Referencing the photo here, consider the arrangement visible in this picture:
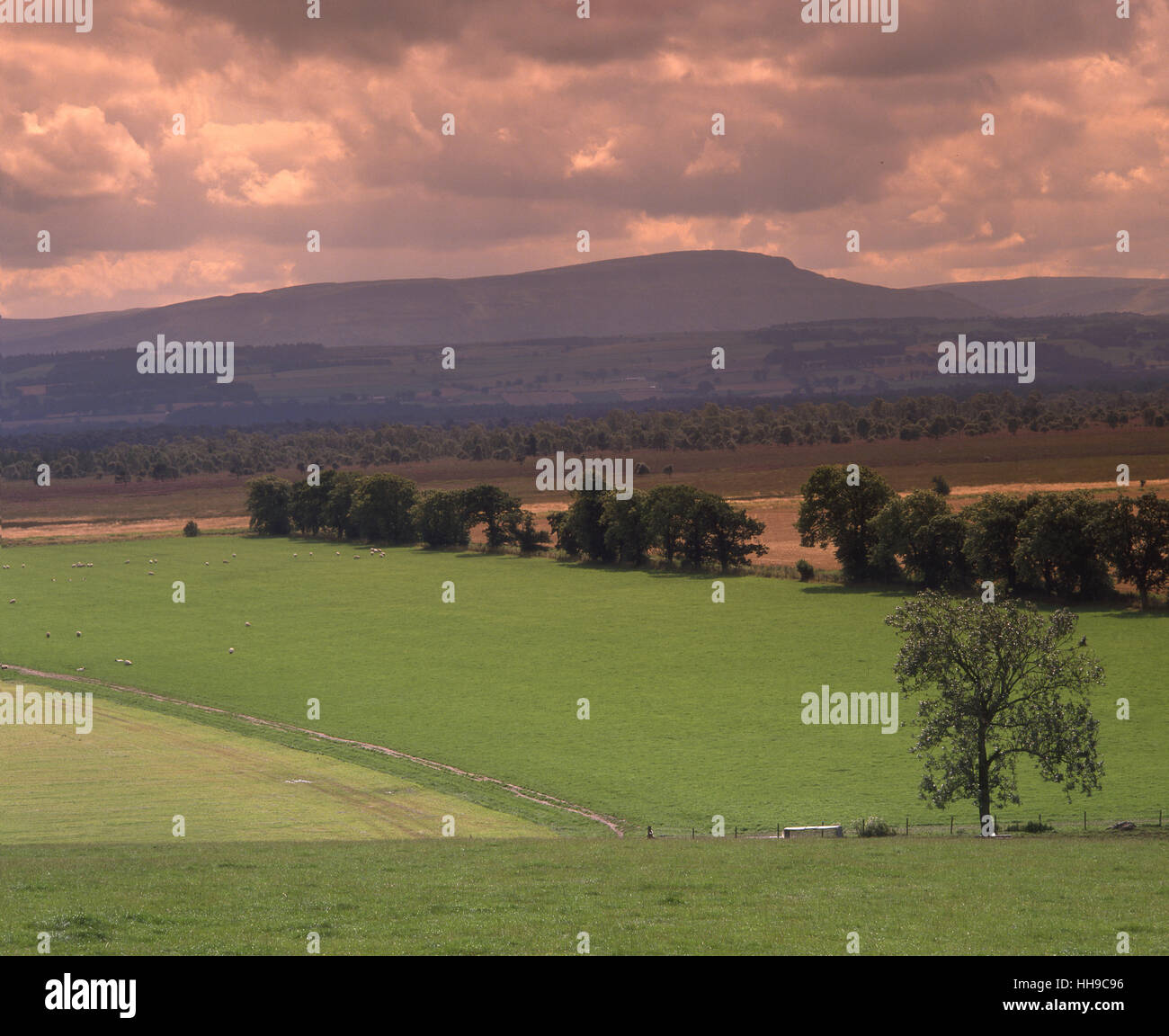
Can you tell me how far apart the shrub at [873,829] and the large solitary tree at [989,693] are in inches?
79.5

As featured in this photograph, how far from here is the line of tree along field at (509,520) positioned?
128 metres

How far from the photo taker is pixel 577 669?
82.7m

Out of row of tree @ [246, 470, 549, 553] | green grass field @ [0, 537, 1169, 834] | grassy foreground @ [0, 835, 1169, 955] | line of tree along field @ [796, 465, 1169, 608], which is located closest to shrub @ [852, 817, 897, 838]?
green grass field @ [0, 537, 1169, 834]

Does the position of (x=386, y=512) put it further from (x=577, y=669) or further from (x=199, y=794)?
(x=199, y=794)

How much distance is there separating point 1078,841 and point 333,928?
2351 cm

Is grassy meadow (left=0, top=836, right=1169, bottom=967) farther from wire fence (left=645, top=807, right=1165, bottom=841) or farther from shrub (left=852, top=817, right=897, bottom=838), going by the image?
wire fence (left=645, top=807, right=1165, bottom=841)

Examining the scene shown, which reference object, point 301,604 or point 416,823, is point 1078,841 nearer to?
point 416,823

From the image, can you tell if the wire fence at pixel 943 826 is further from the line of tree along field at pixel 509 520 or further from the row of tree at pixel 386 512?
the row of tree at pixel 386 512

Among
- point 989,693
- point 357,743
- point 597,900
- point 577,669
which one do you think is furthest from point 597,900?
point 577,669

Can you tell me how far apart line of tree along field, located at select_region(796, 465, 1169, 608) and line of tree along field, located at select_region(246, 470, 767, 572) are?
632 inches

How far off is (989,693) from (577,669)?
43133 mm

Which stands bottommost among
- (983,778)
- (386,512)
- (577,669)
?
(577,669)

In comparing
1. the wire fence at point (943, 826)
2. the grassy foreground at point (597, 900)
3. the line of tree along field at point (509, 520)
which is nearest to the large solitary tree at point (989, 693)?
the wire fence at point (943, 826)
